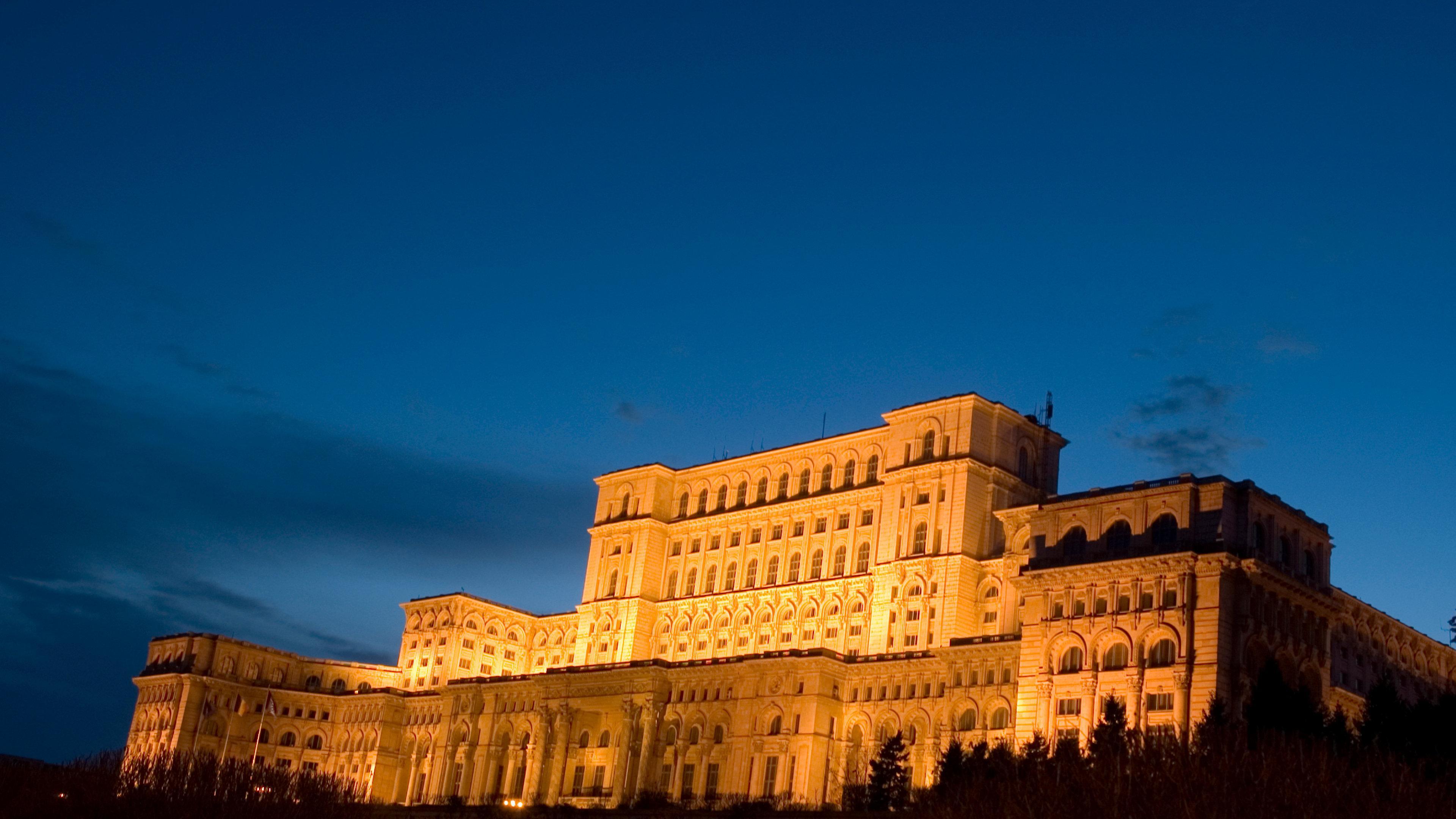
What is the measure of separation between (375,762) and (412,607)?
52.5 feet

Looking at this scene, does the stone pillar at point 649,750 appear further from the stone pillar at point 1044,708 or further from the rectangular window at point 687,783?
the stone pillar at point 1044,708

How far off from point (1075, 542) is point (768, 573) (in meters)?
35.8

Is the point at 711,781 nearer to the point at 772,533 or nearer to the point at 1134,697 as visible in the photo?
the point at 772,533

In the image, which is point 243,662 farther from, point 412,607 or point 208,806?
point 208,806

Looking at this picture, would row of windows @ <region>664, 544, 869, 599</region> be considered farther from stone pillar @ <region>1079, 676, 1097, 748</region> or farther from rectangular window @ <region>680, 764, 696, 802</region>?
stone pillar @ <region>1079, 676, 1097, 748</region>

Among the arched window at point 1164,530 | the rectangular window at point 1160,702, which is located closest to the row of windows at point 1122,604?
the arched window at point 1164,530

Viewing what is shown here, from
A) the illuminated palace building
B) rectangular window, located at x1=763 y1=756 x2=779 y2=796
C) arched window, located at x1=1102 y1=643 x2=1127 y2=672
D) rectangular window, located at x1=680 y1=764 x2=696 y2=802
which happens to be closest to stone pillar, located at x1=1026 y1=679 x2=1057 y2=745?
the illuminated palace building

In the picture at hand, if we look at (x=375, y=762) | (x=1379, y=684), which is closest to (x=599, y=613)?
(x=375, y=762)

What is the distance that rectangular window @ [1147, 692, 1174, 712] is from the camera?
3536 inches

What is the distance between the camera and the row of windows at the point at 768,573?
405ft

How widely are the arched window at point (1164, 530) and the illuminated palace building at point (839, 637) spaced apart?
0.15 m

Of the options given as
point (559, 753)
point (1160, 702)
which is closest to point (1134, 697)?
point (1160, 702)

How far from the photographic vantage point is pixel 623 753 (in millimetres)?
118938

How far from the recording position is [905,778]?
95875 millimetres
